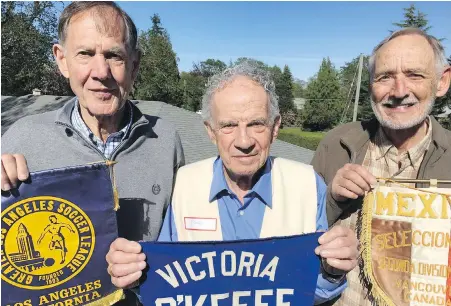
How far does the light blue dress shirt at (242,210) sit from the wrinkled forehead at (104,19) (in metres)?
1.17

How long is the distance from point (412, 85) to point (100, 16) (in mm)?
2226

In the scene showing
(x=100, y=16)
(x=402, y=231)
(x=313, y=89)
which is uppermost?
(x=313, y=89)

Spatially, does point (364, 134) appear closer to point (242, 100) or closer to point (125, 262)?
point (242, 100)

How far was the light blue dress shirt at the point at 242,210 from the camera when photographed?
8.90 feet

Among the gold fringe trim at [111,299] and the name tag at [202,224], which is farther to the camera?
the name tag at [202,224]

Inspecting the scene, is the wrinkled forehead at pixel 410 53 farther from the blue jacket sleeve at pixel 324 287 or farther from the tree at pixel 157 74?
the tree at pixel 157 74

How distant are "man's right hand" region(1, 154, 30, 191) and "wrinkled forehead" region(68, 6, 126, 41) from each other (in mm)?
982

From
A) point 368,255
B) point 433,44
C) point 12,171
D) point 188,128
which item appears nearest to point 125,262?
point 12,171

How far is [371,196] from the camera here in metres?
2.78

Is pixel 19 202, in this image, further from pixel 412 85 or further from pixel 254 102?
pixel 412 85

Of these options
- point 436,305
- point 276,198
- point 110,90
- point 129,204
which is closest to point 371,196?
point 276,198

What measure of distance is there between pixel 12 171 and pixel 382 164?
2.55 metres

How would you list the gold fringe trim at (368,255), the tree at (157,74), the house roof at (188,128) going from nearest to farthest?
A: the gold fringe trim at (368,255) → the house roof at (188,128) → the tree at (157,74)

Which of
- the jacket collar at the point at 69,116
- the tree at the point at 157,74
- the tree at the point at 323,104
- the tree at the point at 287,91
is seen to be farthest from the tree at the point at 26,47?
the tree at the point at 323,104
